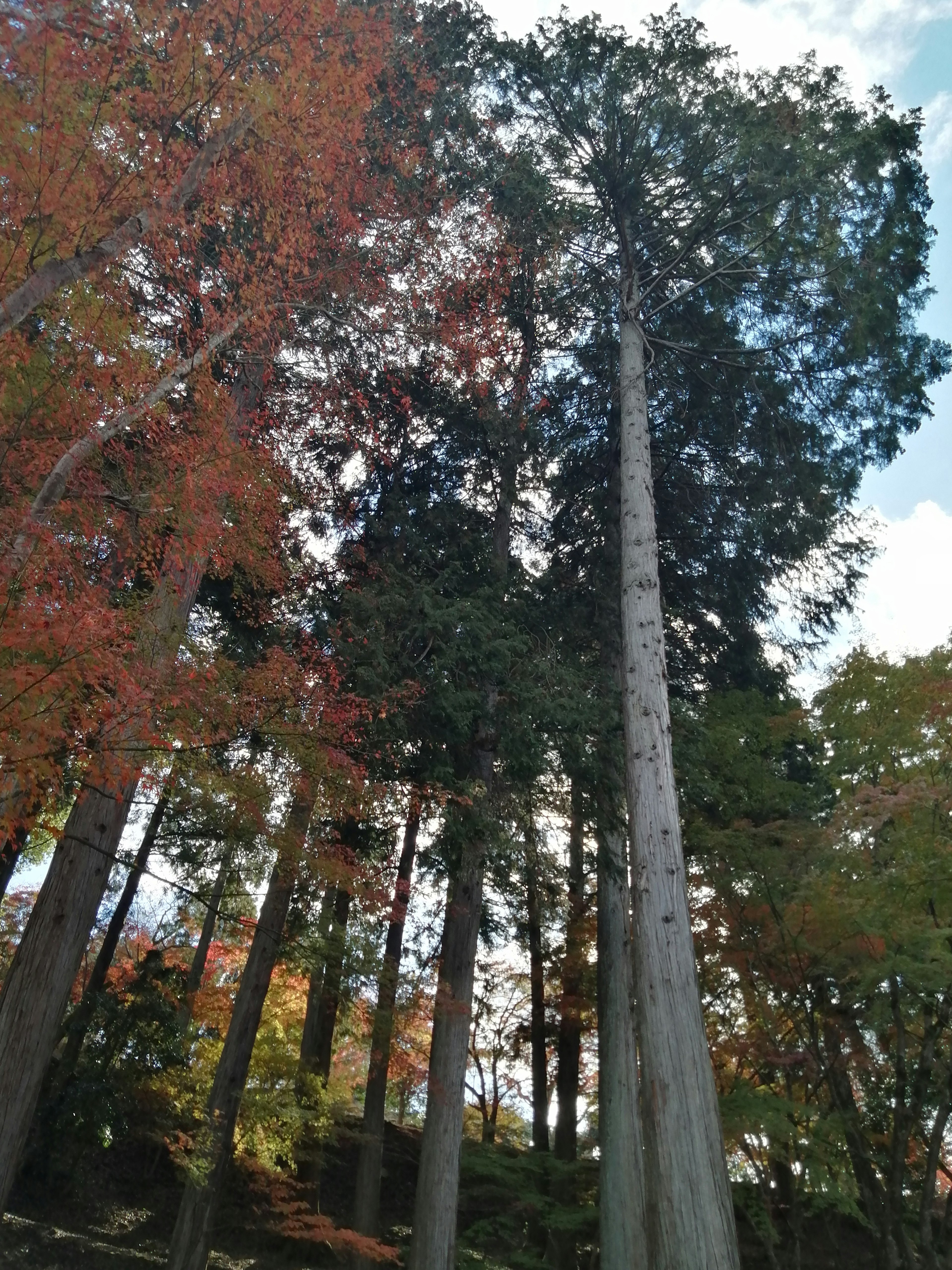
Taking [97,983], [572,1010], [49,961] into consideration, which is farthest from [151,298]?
[572,1010]

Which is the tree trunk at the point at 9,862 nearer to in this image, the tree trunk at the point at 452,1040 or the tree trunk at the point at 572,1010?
the tree trunk at the point at 452,1040

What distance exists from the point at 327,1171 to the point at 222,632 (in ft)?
34.1

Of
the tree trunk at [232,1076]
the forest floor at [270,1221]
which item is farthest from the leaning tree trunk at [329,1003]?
the forest floor at [270,1221]

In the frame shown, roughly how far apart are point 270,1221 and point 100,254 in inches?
537

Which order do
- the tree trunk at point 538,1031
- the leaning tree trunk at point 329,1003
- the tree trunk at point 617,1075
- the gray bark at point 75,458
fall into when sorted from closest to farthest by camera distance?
the gray bark at point 75,458
the tree trunk at point 617,1075
the leaning tree trunk at point 329,1003
the tree trunk at point 538,1031

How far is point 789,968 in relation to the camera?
897 centimetres

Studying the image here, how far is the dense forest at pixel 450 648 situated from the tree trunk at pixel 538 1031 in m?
0.09

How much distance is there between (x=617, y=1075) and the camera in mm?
9188

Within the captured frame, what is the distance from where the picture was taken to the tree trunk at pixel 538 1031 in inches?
548

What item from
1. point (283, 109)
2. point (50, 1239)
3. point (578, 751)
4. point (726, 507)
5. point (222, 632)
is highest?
point (726, 507)

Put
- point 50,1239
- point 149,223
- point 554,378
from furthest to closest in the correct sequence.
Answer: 1. point 554,378
2. point 50,1239
3. point 149,223

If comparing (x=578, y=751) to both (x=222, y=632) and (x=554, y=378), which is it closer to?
(x=222, y=632)

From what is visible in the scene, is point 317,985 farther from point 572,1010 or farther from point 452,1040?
point 572,1010

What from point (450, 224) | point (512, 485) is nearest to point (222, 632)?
point (512, 485)
